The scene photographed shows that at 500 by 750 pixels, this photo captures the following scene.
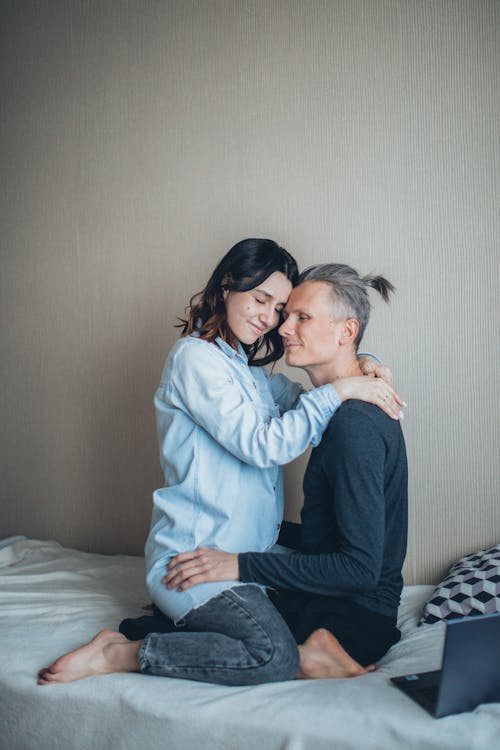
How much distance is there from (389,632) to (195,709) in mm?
526

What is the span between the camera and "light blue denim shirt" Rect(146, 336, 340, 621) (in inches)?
57.7

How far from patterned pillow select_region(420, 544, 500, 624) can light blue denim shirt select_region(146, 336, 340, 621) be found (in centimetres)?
51

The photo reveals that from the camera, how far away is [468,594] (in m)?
1.69

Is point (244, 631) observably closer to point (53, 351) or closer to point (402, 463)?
point (402, 463)

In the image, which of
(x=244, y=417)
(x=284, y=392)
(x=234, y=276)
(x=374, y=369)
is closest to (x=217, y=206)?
(x=234, y=276)

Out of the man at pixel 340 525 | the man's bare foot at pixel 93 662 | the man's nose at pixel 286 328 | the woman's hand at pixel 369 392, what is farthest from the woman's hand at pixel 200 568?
the man's nose at pixel 286 328

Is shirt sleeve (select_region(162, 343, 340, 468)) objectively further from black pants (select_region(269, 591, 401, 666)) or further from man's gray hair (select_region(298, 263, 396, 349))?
black pants (select_region(269, 591, 401, 666))

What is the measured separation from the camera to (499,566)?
5.66ft

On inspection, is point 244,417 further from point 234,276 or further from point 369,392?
point 234,276

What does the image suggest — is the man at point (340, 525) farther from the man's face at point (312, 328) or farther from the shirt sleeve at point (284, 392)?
the shirt sleeve at point (284, 392)

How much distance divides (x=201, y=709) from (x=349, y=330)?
0.95m

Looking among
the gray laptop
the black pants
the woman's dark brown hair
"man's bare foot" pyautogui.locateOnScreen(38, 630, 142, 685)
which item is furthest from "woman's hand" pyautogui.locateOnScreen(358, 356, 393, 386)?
"man's bare foot" pyautogui.locateOnScreen(38, 630, 142, 685)

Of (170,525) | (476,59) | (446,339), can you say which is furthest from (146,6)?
(170,525)

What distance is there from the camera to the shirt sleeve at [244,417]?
146 cm
